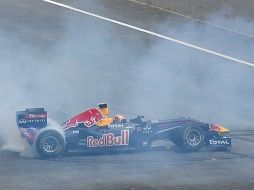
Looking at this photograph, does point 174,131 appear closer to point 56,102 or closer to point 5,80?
point 56,102

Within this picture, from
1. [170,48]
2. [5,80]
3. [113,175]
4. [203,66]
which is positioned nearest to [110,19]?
[170,48]

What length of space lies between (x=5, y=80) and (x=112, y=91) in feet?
12.7

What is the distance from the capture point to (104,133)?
18281 millimetres

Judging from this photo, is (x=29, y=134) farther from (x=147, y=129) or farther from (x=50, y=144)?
(x=147, y=129)

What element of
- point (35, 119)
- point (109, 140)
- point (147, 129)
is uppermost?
point (35, 119)

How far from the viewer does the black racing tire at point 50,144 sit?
17.5 m

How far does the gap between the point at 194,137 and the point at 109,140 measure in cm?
238

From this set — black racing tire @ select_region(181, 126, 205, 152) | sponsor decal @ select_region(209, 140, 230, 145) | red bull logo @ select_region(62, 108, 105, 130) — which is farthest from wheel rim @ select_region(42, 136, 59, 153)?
sponsor decal @ select_region(209, 140, 230, 145)

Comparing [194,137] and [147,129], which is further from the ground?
[147,129]

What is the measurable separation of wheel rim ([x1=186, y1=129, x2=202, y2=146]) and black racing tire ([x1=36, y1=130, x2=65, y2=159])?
11.4 ft

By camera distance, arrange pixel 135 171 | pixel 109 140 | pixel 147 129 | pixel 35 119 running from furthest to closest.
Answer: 1. pixel 147 129
2. pixel 109 140
3. pixel 35 119
4. pixel 135 171

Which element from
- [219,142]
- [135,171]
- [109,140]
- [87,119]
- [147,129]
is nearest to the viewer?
[135,171]

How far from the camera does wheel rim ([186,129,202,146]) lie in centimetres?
1883

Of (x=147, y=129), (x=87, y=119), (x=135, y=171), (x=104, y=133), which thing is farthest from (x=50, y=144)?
(x=147, y=129)
